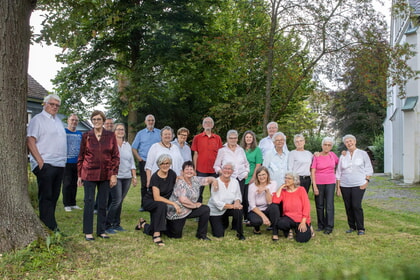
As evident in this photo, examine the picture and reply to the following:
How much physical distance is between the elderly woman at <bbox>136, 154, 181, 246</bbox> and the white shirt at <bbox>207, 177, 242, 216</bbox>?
66 centimetres

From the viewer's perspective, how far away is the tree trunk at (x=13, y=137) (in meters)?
4.69

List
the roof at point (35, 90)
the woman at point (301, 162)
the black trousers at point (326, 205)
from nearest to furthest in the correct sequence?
the black trousers at point (326, 205)
the woman at point (301, 162)
the roof at point (35, 90)

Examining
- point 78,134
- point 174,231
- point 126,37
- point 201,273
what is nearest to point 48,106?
point 78,134

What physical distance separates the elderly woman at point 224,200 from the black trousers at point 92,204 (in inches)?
69.2

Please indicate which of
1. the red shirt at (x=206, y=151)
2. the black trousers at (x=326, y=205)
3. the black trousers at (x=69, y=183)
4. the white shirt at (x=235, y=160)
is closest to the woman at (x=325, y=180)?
the black trousers at (x=326, y=205)

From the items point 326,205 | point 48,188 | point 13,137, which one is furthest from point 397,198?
point 13,137

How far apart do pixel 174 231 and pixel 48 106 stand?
265cm

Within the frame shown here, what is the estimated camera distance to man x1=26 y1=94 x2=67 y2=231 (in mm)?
5414

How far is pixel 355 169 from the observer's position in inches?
276

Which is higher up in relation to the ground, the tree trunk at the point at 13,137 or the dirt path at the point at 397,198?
the tree trunk at the point at 13,137

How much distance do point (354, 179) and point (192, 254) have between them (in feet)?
10.6

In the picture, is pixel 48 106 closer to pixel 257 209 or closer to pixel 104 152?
pixel 104 152

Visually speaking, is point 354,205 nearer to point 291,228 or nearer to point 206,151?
point 291,228

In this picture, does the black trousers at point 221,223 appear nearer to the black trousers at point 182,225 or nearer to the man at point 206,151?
the black trousers at point 182,225
